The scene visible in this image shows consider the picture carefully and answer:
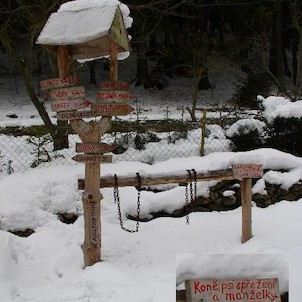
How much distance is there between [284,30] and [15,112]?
15.8 meters

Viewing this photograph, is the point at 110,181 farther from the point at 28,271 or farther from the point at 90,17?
the point at 90,17

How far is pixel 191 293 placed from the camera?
250 centimetres

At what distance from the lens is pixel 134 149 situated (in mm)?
8859

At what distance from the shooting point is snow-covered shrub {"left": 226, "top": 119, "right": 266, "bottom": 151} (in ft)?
28.5

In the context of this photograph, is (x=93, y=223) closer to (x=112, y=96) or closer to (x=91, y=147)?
(x=91, y=147)

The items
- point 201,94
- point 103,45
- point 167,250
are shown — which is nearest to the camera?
point 103,45

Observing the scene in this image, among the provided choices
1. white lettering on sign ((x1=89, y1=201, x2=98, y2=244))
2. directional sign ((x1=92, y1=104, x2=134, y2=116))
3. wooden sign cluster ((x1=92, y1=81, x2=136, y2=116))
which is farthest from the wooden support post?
white lettering on sign ((x1=89, y1=201, x2=98, y2=244))

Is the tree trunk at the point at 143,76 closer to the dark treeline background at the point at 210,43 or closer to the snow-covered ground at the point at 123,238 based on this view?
the dark treeline background at the point at 210,43

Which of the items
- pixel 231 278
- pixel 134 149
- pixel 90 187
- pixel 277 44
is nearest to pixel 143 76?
pixel 277 44

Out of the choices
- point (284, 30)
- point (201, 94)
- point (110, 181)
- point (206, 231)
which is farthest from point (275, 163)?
point (284, 30)

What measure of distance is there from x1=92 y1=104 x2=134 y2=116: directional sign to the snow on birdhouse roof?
2.28 feet

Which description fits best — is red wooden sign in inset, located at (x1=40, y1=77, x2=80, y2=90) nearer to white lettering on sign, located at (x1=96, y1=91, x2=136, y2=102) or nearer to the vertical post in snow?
the vertical post in snow

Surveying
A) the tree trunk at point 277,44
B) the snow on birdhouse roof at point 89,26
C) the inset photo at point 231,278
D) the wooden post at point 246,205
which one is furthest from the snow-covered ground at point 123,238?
the tree trunk at point 277,44

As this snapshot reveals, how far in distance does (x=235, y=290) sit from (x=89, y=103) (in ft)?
9.98
